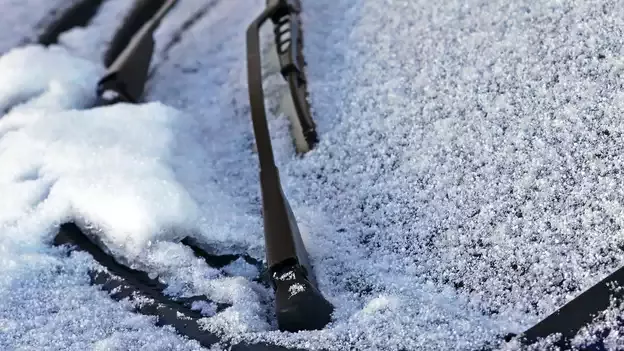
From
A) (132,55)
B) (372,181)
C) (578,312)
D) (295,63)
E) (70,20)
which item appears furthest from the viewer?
(70,20)

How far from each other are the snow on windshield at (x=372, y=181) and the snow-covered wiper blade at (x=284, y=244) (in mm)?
28

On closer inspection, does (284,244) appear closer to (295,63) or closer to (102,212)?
(102,212)

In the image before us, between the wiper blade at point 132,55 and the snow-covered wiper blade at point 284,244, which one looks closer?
the snow-covered wiper blade at point 284,244

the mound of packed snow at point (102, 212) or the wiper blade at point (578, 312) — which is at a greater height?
the wiper blade at point (578, 312)

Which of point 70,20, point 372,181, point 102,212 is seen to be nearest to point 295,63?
point 372,181

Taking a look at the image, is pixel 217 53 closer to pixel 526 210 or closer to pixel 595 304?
pixel 526 210

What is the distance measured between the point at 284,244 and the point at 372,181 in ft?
0.73

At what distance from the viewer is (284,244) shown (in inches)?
37.1

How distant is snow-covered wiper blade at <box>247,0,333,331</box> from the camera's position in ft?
2.85

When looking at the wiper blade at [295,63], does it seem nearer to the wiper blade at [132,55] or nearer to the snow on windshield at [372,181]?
the snow on windshield at [372,181]

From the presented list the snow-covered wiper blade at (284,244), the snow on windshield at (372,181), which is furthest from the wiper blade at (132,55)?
the snow-covered wiper blade at (284,244)

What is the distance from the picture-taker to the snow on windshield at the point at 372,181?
872mm

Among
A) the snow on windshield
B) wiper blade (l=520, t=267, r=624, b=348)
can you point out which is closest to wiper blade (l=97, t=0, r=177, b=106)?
the snow on windshield

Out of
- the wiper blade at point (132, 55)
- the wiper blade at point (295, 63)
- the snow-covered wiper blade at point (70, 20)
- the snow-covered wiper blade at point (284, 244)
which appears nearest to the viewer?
the snow-covered wiper blade at point (284, 244)
